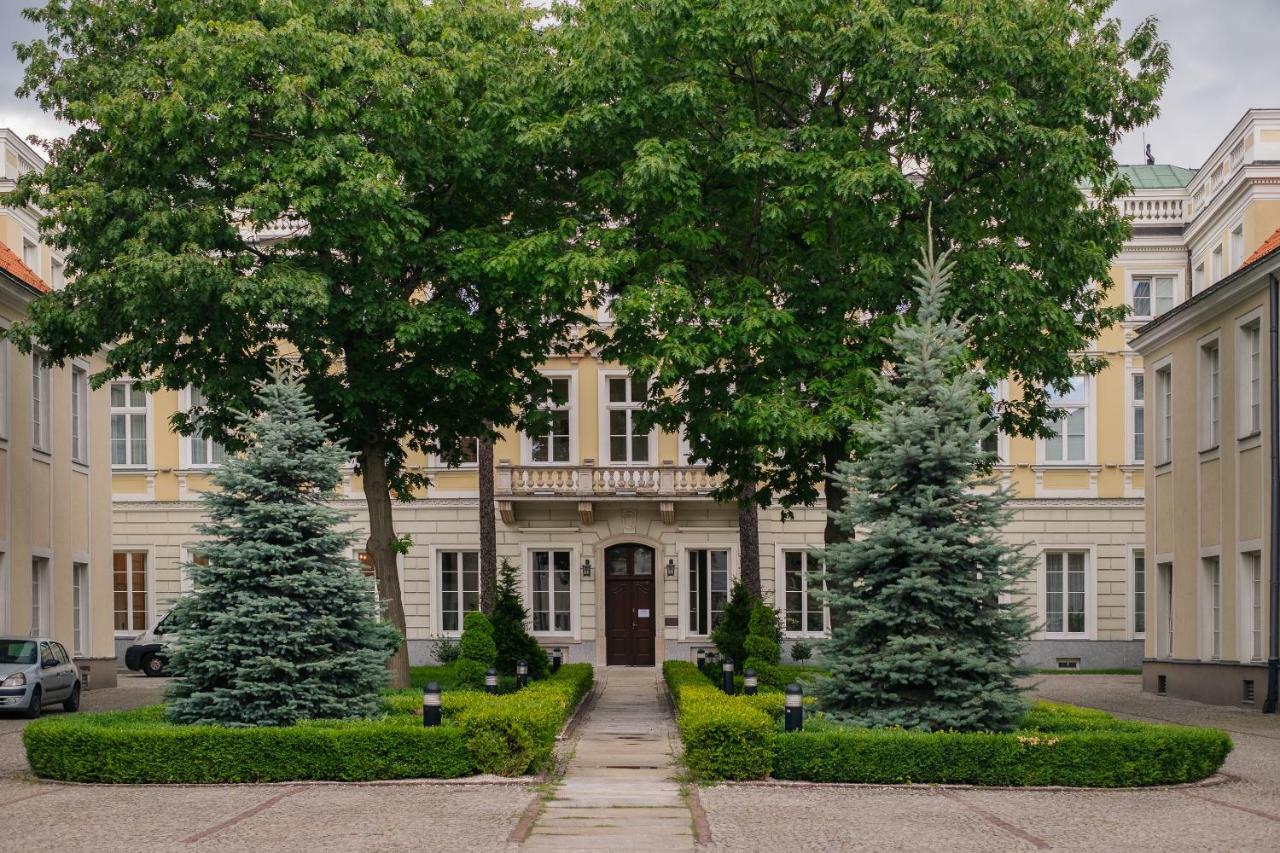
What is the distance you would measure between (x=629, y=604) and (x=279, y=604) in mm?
25476

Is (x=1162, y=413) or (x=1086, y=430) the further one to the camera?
(x=1086, y=430)

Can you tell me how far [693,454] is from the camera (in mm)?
27547

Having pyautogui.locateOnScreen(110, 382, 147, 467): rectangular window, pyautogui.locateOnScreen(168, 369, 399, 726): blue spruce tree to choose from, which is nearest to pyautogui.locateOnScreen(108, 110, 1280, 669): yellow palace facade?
pyautogui.locateOnScreen(110, 382, 147, 467): rectangular window

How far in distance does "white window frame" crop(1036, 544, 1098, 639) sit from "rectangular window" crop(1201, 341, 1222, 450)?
12004mm

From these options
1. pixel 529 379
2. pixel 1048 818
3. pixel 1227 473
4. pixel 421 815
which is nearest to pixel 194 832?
pixel 421 815

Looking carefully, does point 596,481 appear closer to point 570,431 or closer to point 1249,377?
point 570,431

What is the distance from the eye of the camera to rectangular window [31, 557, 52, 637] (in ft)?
108

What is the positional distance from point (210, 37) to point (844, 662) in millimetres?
13005

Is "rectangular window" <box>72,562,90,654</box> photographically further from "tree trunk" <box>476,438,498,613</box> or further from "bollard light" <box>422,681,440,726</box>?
"bollard light" <box>422,681,440,726</box>

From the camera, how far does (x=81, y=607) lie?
36.1m

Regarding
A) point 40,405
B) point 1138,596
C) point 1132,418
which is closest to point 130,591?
point 40,405

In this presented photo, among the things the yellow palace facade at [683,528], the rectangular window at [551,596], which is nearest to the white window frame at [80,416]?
the yellow palace facade at [683,528]

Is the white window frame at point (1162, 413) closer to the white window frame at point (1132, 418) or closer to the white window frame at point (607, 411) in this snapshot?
the white window frame at point (1132, 418)

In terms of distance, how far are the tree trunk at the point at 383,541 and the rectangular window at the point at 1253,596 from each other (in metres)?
14.3
